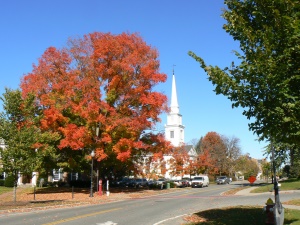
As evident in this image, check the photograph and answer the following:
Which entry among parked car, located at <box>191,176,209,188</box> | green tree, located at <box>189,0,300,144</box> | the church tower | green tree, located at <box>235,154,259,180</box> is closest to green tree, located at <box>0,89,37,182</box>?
green tree, located at <box>189,0,300,144</box>

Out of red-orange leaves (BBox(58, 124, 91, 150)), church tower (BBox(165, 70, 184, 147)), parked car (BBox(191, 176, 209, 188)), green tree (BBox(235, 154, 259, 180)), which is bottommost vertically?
parked car (BBox(191, 176, 209, 188))

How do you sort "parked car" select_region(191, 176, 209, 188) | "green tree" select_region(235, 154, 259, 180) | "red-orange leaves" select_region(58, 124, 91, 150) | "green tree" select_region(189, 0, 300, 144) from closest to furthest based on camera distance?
"green tree" select_region(189, 0, 300, 144) < "red-orange leaves" select_region(58, 124, 91, 150) < "parked car" select_region(191, 176, 209, 188) < "green tree" select_region(235, 154, 259, 180)

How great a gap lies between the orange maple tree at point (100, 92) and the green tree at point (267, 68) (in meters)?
21.6

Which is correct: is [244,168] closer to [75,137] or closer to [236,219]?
[75,137]

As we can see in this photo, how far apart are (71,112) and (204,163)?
149 ft

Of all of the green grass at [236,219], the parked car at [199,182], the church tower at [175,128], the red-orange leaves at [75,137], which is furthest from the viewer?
the church tower at [175,128]

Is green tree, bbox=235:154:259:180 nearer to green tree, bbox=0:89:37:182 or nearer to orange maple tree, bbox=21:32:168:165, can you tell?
orange maple tree, bbox=21:32:168:165

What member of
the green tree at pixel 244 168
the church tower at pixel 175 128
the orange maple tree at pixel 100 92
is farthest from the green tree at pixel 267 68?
the green tree at pixel 244 168

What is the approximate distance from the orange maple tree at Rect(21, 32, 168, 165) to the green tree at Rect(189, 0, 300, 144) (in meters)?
21.6

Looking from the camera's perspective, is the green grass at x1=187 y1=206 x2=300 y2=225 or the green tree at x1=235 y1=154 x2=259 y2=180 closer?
Result: the green grass at x1=187 y1=206 x2=300 y2=225

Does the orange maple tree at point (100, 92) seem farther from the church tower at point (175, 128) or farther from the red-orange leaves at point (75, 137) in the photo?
the church tower at point (175, 128)

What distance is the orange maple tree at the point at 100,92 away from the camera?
30.2 metres

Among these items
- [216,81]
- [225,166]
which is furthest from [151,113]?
[225,166]

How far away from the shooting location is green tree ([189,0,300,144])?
7.59 m
